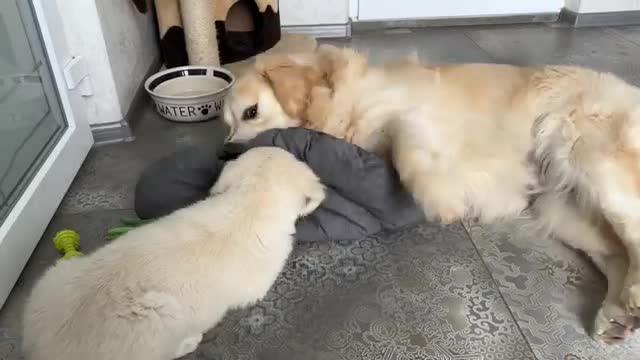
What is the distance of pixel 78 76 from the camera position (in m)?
1.98

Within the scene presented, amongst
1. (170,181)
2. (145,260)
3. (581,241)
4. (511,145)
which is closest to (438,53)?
(511,145)

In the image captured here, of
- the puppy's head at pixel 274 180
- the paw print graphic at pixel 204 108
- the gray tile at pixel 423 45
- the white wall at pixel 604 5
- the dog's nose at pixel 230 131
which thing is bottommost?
the gray tile at pixel 423 45

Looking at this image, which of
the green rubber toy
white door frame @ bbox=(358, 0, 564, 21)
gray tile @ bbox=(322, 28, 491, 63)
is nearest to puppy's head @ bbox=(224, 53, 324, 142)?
the green rubber toy

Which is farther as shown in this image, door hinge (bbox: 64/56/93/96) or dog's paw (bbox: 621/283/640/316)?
door hinge (bbox: 64/56/93/96)

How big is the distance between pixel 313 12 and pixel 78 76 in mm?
1760

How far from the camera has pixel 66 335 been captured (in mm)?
999

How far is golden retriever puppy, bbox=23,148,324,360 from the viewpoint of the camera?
1.02 metres

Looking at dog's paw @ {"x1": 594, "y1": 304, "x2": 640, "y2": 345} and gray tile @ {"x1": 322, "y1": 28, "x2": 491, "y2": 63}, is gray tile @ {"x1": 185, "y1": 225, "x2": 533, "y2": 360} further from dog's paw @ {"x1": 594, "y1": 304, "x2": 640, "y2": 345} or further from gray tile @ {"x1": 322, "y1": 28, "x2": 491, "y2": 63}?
gray tile @ {"x1": 322, "y1": 28, "x2": 491, "y2": 63}

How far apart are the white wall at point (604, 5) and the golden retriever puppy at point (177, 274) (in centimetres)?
291

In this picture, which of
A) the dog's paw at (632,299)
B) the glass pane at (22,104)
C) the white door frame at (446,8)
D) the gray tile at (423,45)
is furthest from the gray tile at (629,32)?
the glass pane at (22,104)

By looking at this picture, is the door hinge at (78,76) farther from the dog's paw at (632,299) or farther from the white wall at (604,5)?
the white wall at (604,5)

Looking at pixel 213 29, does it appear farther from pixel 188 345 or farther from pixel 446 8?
pixel 188 345

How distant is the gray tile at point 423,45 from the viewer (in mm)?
3041

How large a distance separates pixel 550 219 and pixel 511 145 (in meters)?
0.24
